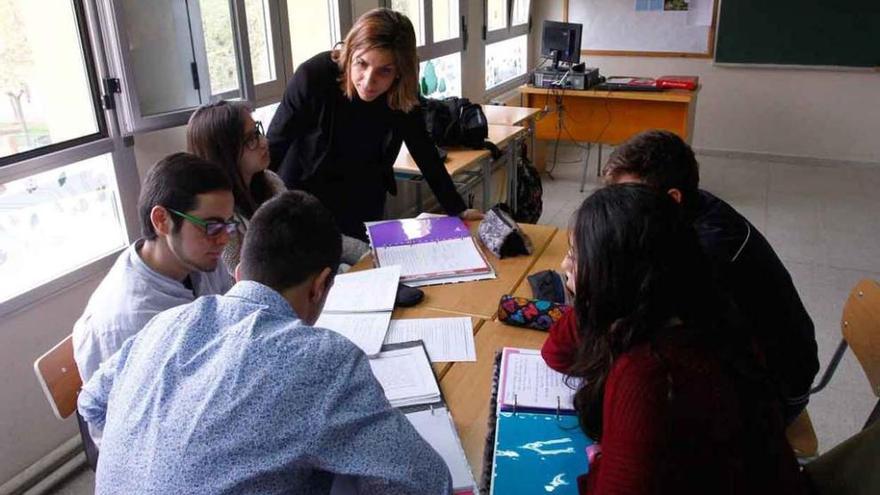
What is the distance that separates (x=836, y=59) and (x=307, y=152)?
478 centimetres

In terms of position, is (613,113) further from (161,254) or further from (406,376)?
(161,254)

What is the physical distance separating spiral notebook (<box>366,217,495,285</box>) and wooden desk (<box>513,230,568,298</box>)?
0.37 ft

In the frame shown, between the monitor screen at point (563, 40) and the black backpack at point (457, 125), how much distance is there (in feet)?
4.81

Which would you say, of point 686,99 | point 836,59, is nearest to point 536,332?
point 686,99

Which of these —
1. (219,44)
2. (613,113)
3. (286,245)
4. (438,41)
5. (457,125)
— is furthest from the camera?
(613,113)

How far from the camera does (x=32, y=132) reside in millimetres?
2074

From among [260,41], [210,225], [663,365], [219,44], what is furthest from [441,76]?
[663,365]

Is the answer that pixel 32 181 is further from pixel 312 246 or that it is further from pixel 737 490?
pixel 737 490

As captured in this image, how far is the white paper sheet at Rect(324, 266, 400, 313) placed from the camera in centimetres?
174

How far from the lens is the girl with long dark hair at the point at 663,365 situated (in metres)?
0.92

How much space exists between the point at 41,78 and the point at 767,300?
2.16m

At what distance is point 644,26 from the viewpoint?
589cm

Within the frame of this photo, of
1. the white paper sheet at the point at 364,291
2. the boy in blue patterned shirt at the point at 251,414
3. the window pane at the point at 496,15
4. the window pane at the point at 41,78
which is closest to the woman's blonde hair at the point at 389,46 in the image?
the white paper sheet at the point at 364,291

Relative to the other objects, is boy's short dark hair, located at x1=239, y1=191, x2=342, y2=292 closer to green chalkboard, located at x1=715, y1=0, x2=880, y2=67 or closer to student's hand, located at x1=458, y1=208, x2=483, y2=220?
student's hand, located at x1=458, y1=208, x2=483, y2=220
